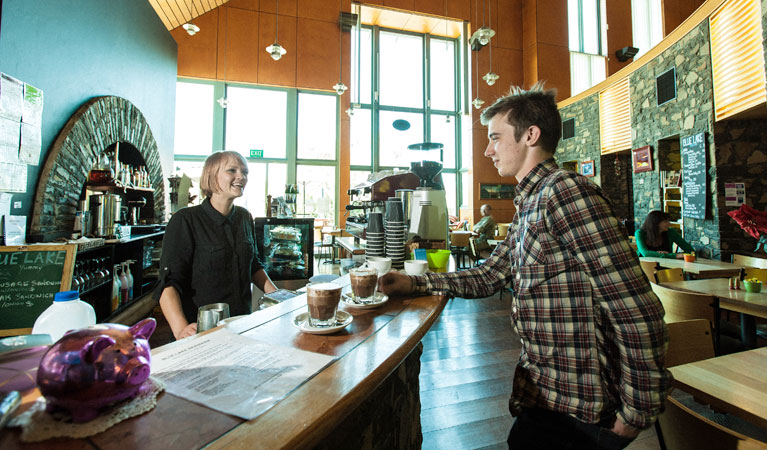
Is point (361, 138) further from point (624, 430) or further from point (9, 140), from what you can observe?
point (624, 430)

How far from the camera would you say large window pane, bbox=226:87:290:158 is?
370 inches

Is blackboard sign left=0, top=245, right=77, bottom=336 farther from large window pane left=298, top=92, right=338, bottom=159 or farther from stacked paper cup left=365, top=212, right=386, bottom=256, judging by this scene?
large window pane left=298, top=92, right=338, bottom=159

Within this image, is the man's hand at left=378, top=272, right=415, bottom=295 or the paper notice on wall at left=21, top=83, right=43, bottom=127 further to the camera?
the paper notice on wall at left=21, top=83, right=43, bottom=127

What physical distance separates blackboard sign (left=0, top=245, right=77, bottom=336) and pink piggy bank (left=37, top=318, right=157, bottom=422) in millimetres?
2598

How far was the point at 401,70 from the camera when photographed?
1100cm

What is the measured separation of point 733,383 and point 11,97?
472 cm

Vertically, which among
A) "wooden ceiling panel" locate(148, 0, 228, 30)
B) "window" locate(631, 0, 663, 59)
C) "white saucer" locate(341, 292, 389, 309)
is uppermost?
"window" locate(631, 0, 663, 59)

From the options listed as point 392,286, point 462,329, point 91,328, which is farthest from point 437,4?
point 91,328

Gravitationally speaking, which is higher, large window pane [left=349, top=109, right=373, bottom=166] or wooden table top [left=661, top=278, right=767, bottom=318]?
large window pane [left=349, top=109, right=373, bottom=166]

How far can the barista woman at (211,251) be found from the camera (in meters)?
1.83

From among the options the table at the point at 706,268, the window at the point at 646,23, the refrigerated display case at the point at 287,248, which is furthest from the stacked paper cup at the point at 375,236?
the window at the point at 646,23

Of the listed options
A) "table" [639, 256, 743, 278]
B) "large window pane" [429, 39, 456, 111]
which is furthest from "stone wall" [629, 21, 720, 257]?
"large window pane" [429, 39, 456, 111]

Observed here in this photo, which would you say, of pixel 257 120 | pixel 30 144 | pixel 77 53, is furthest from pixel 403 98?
pixel 30 144

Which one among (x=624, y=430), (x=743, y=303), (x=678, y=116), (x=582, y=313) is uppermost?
(x=678, y=116)
